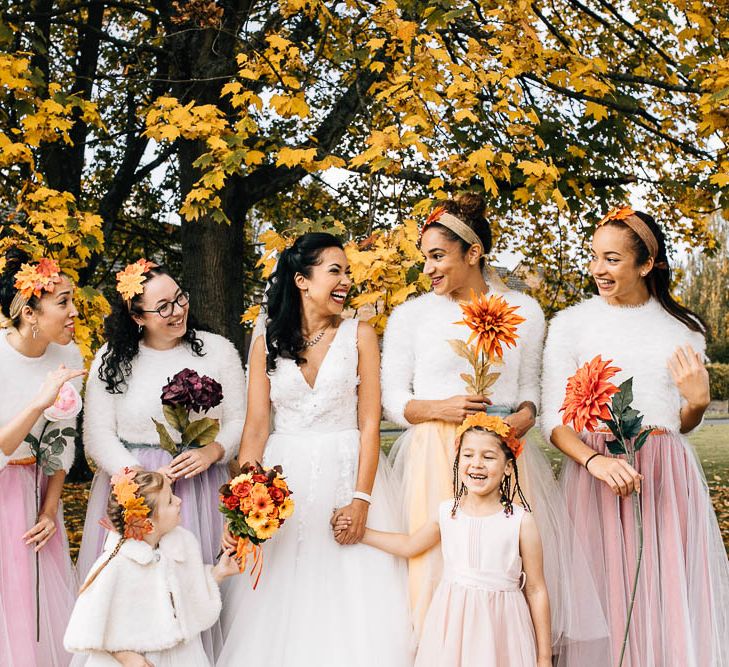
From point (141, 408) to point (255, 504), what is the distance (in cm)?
94

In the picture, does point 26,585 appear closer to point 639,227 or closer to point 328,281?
point 328,281

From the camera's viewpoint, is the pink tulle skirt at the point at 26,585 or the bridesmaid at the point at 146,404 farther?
the bridesmaid at the point at 146,404

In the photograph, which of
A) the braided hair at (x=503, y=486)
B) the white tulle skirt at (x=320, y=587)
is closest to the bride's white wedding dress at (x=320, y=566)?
the white tulle skirt at (x=320, y=587)

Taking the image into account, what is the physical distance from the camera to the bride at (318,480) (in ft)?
10.5

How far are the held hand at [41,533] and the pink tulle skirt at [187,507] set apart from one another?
19 centimetres

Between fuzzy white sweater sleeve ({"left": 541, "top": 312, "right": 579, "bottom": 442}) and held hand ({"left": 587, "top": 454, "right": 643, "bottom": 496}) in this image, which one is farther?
fuzzy white sweater sleeve ({"left": 541, "top": 312, "right": 579, "bottom": 442})

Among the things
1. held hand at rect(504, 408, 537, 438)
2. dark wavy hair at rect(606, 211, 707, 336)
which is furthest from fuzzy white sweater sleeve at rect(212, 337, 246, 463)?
dark wavy hair at rect(606, 211, 707, 336)

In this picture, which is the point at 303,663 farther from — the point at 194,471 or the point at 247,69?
the point at 247,69

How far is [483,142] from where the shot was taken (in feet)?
17.2

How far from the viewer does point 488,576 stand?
2.99 metres

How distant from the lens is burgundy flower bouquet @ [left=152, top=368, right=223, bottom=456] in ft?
10.9

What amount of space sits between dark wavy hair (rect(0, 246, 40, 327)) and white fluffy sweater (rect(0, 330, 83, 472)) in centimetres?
14

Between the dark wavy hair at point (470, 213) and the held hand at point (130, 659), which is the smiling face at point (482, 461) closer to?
the dark wavy hair at point (470, 213)

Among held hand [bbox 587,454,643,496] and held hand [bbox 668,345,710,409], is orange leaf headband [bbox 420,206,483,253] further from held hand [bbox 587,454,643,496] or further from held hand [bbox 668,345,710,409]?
held hand [bbox 587,454,643,496]
